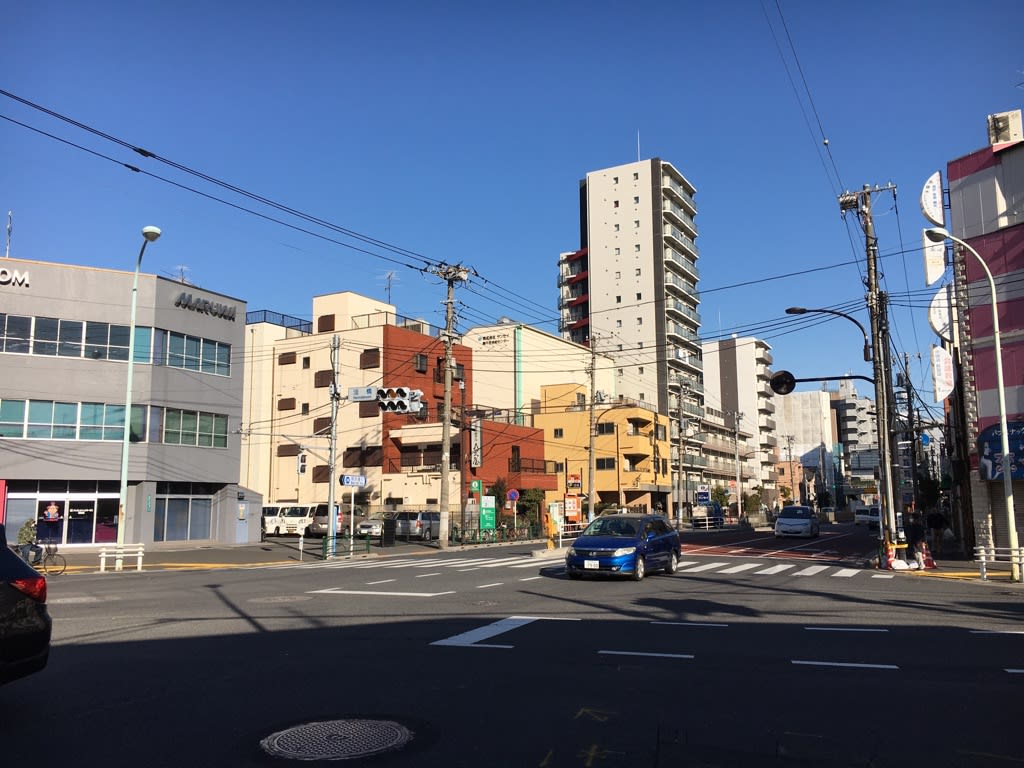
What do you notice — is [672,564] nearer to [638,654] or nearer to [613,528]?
[613,528]

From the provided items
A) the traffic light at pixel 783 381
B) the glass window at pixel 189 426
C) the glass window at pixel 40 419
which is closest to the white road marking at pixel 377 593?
the traffic light at pixel 783 381

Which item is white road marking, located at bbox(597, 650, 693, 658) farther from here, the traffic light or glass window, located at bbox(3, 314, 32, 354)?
glass window, located at bbox(3, 314, 32, 354)

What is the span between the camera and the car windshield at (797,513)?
41.5m

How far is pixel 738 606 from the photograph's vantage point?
13812mm

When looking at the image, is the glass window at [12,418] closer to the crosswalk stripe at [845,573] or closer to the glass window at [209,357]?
the glass window at [209,357]

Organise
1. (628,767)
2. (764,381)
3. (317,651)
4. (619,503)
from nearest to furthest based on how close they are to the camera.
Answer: (628,767), (317,651), (619,503), (764,381)

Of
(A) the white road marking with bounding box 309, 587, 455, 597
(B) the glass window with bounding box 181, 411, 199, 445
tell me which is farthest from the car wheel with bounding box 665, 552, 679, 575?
(B) the glass window with bounding box 181, 411, 199, 445

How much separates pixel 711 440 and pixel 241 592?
79.6 meters

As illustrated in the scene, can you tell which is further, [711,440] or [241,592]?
[711,440]

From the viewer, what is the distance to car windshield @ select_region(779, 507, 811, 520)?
136 ft

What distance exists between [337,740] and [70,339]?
35032mm

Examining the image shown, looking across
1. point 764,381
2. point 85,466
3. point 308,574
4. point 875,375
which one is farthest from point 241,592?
point 764,381

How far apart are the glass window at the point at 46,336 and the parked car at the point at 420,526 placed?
18.8m

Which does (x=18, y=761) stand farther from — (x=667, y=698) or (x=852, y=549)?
(x=852, y=549)
